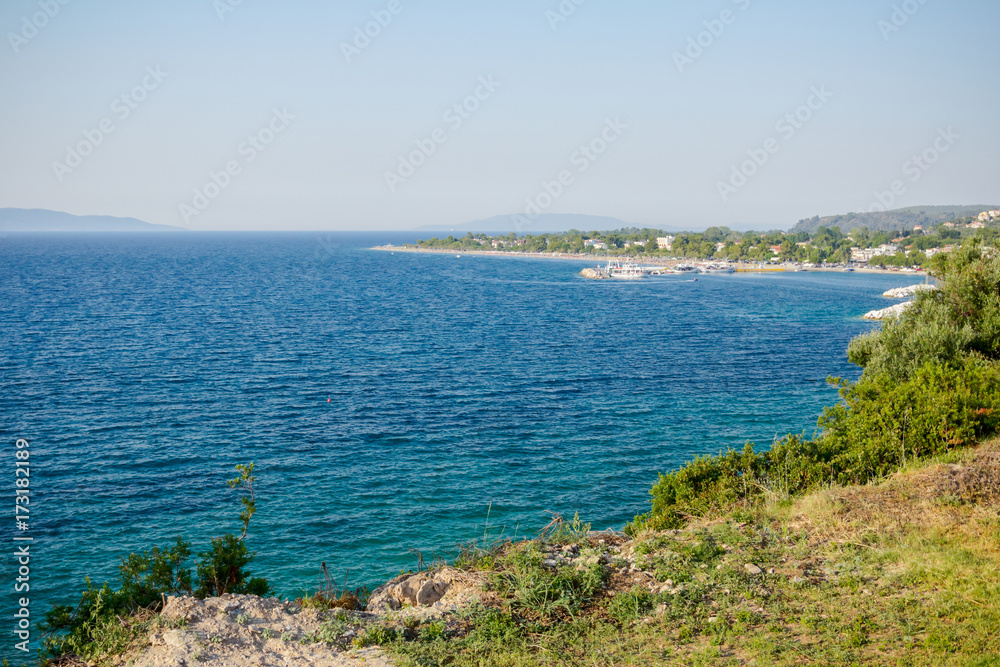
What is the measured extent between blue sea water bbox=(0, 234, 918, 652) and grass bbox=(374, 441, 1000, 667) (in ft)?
34.4

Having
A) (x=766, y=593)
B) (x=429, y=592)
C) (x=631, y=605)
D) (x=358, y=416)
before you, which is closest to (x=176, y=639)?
(x=429, y=592)

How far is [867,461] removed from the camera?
53.0ft

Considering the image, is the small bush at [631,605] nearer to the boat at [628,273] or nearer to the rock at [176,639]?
the rock at [176,639]

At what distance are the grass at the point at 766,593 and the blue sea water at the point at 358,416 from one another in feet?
34.4

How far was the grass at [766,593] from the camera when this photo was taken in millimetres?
8781

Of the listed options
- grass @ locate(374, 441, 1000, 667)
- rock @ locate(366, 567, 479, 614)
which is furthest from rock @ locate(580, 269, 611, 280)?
rock @ locate(366, 567, 479, 614)

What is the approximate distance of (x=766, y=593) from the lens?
404 inches

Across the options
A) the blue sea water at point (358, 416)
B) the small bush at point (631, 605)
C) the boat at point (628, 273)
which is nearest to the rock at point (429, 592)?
the small bush at point (631, 605)

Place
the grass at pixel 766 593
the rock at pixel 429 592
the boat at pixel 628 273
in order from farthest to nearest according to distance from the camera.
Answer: the boat at pixel 628 273 < the rock at pixel 429 592 < the grass at pixel 766 593

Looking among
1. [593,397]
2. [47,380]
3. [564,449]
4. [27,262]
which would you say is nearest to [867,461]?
[564,449]

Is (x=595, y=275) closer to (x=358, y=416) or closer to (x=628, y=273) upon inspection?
(x=628, y=273)

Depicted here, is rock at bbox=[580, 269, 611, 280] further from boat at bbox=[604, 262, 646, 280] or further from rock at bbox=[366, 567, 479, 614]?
rock at bbox=[366, 567, 479, 614]

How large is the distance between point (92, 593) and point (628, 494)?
1966cm

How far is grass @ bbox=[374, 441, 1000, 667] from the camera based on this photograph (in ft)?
28.8
